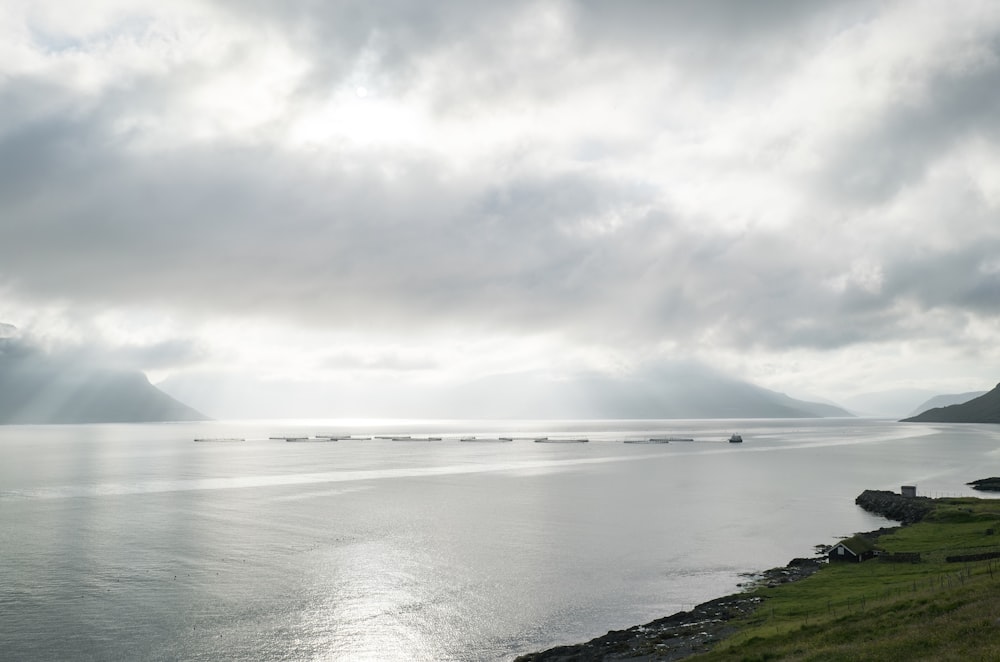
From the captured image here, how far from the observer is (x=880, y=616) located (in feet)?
142

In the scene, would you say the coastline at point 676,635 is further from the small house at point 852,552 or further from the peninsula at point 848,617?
the small house at point 852,552

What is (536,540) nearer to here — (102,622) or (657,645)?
(657,645)

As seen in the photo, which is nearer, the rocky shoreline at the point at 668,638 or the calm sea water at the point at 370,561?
the rocky shoreline at the point at 668,638

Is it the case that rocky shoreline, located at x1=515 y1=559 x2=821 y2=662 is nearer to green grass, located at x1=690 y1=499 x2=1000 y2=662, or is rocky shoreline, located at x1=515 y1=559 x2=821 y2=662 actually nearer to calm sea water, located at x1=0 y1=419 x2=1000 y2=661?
green grass, located at x1=690 y1=499 x2=1000 y2=662

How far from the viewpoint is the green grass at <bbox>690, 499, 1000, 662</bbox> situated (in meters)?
35.3

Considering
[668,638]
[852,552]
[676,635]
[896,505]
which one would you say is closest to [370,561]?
[668,638]

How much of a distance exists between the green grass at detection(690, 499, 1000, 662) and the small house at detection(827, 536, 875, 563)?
1862 mm

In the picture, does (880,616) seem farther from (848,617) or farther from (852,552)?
(852,552)

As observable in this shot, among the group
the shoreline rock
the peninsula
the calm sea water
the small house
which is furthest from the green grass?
the shoreline rock

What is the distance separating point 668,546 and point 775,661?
49.0m

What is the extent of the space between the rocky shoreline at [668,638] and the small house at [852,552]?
63.5 ft

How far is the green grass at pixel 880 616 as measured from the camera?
116ft

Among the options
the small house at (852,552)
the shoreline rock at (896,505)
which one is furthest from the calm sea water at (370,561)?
the small house at (852,552)

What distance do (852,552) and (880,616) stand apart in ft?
108
